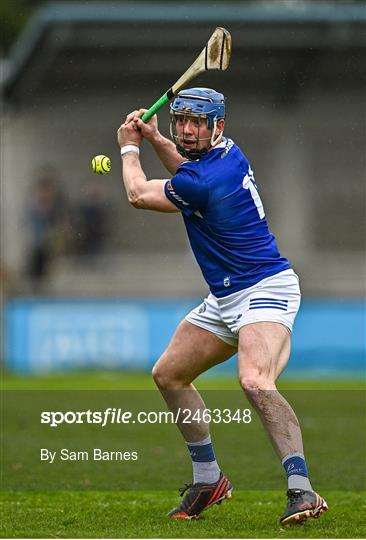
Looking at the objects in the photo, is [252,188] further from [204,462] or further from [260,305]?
[204,462]

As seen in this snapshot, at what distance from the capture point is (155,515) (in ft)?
22.4

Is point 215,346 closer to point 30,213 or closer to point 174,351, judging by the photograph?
point 174,351

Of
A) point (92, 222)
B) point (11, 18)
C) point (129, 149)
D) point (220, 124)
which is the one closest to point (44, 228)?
point (92, 222)

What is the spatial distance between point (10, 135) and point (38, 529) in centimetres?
1501

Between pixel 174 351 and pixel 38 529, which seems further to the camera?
pixel 174 351

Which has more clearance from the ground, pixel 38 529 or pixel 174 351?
pixel 174 351

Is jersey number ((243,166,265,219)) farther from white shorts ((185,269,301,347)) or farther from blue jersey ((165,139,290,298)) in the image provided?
white shorts ((185,269,301,347))

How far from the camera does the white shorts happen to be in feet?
21.1

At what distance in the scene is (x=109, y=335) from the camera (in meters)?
16.6

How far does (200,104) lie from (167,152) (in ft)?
2.15

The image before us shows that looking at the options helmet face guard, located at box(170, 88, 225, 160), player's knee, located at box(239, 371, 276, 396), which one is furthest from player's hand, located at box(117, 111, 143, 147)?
player's knee, located at box(239, 371, 276, 396)

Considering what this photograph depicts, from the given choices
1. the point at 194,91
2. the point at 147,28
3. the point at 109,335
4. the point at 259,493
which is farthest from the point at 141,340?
the point at 194,91

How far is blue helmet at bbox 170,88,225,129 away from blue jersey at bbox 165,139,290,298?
0.18 metres

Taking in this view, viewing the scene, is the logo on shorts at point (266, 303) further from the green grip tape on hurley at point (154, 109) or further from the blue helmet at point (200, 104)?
the green grip tape on hurley at point (154, 109)
